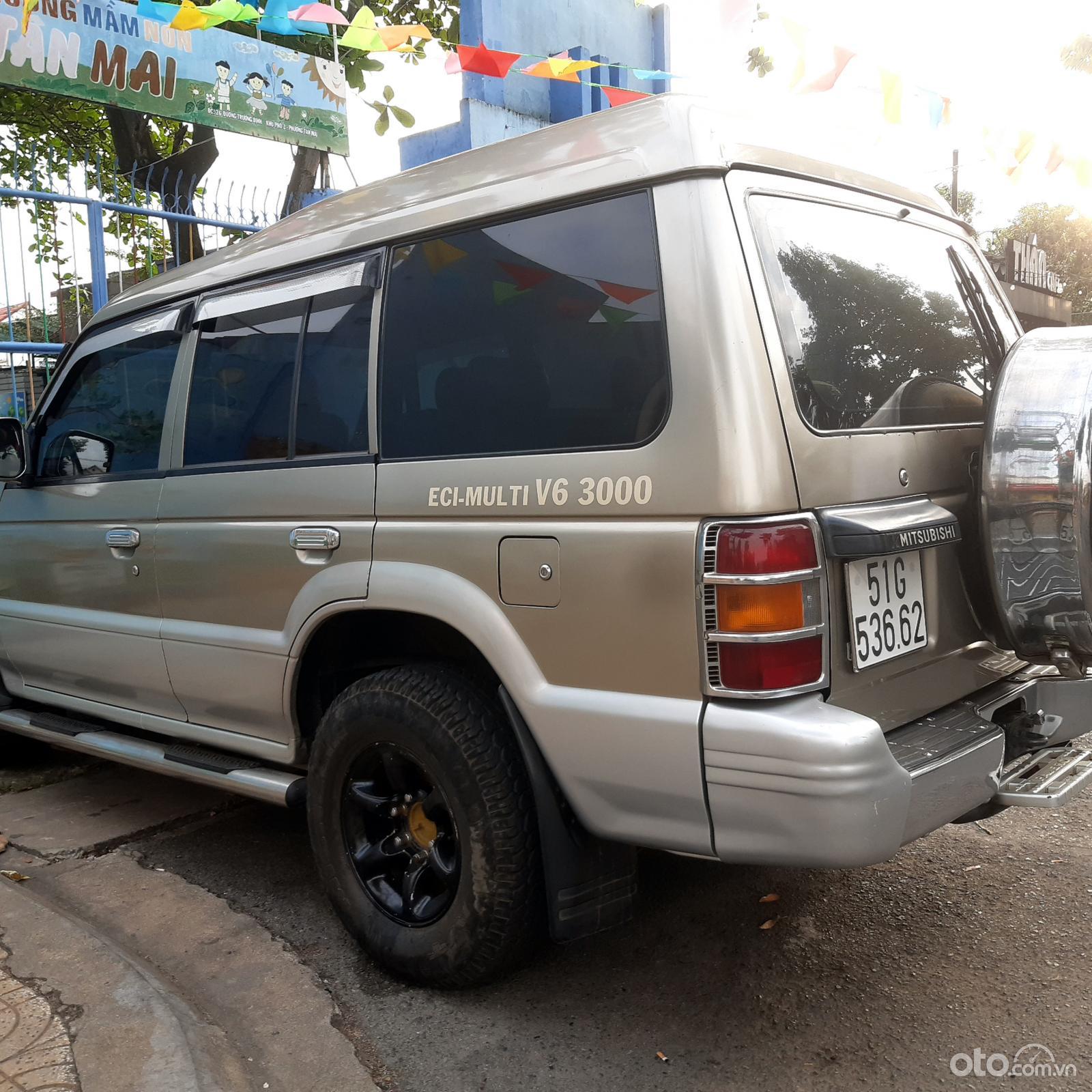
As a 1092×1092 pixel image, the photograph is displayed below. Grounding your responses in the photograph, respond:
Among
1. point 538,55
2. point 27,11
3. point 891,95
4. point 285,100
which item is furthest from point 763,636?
point 538,55

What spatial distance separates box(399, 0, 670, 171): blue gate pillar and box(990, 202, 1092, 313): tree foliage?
2298cm

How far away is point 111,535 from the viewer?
11.6ft

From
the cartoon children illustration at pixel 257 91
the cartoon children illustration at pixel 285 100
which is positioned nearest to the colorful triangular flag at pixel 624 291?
the cartoon children illustration at pixel 257 91

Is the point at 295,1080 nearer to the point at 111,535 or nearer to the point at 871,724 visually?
the point at 871,724

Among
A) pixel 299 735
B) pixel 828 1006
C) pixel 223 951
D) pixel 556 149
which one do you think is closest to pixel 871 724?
pixel 828 1006

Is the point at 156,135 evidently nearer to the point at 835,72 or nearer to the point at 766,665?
the point at 835,72

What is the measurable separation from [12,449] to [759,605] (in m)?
3.22

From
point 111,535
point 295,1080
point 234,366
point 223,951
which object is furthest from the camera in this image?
point 111,535

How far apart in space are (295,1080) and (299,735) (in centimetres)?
99

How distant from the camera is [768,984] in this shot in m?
2.66

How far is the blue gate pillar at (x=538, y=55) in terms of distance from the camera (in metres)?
9.47

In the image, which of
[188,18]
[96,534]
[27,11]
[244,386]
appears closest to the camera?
[244,386]

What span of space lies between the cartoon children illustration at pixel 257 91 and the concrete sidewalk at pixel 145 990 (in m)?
6.03

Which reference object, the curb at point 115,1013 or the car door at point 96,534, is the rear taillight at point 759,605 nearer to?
the curb at point 115,1013
